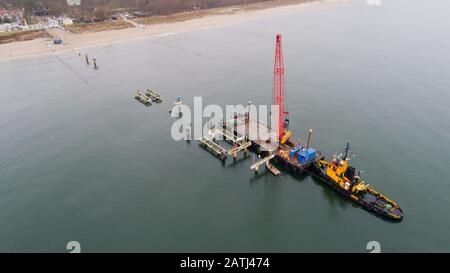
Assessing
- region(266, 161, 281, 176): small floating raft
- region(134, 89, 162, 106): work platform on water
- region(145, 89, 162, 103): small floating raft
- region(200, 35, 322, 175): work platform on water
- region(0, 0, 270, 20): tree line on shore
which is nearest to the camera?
region(200, 35, 322, 175): work platform on water

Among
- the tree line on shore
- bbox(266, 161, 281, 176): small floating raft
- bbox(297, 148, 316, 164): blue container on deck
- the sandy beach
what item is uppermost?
the tree line on shore

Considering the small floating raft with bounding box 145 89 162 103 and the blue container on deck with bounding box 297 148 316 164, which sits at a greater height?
the small floating raft with bounding box 145 89 162 103

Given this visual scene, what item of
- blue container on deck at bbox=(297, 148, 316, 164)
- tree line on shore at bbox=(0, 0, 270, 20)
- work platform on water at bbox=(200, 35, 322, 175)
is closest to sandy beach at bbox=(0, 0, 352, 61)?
tree line on shore at bbox=(0, 0, 270, 20)

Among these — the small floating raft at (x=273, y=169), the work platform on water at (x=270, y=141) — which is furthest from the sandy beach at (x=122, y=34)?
the small floating raft at (x=273, y=169)

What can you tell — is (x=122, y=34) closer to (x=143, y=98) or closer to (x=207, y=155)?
(x=143, y=98)

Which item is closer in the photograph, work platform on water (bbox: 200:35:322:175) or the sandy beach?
work platform on water (bbox: 200:35:322:175)

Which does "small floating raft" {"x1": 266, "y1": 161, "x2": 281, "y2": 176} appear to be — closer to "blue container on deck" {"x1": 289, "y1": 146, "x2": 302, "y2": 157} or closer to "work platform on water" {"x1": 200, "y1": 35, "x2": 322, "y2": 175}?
"work platform on water" {"x1": 200, "y1": 35, "x2": 322, "y2": 175}

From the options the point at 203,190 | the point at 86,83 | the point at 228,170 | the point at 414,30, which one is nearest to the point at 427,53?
the point at 414,30

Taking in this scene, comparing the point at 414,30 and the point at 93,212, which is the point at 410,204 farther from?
the point at 414,30

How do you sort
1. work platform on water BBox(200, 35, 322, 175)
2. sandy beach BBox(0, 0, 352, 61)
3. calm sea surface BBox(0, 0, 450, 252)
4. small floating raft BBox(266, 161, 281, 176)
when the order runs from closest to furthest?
calm sea surface BBox(0, 0, 450, 252)
work platform on water BBox(200, 35, 322, 175)
small floating raft BBox(266, 161, 281, 176)
sandy beach BBox(0, 0, 352, 61)
